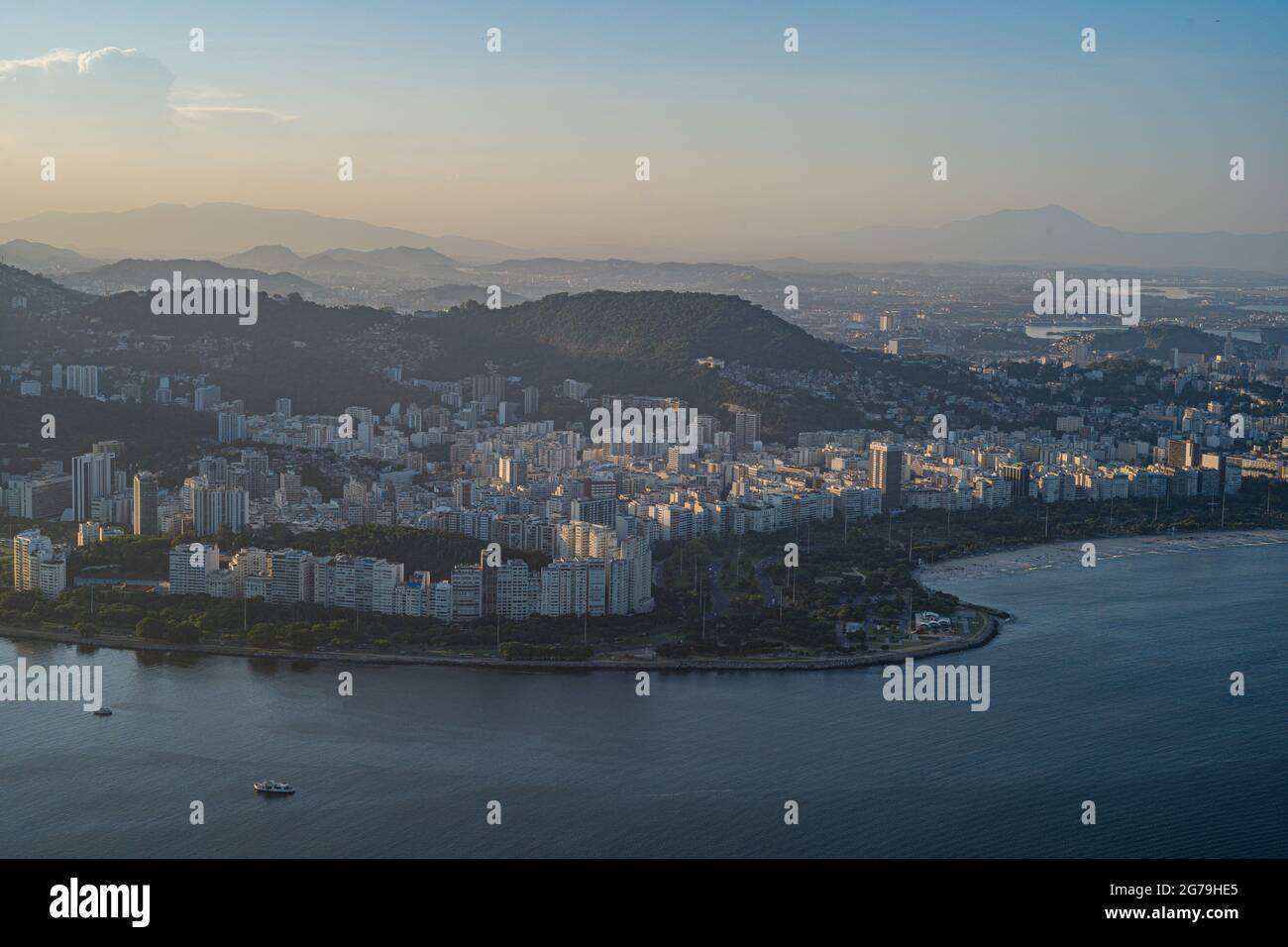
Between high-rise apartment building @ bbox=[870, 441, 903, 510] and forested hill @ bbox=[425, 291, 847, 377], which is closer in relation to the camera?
high-rise apartment building @ bbox=[870, 441, 903, 510]

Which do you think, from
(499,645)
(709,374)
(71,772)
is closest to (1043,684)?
(499,645)

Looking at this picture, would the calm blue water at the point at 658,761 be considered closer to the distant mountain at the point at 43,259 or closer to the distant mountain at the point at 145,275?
the distant mountain at the point at 145,275

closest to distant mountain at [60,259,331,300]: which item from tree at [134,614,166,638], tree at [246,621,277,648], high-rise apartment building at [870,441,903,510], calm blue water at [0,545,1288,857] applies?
high-rise apartment building at [870,441,903,510]

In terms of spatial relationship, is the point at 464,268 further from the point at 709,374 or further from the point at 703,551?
the point at 703,551

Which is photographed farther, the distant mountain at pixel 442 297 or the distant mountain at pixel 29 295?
→ the distant mountain at pixel 442 297

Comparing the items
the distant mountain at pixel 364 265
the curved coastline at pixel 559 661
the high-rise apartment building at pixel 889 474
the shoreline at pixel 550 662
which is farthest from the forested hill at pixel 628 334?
the shoreline at pixel 550 662

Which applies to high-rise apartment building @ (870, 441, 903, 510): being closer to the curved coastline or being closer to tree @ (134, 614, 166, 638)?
the curved coastline

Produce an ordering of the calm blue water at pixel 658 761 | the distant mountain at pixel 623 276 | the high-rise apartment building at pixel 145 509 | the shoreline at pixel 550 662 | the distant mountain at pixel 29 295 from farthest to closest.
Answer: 1. the distant mountain at pixel 623 276
2. the distant mountain at pixel 29 295
3. the high-rise apartment building at pixel 145 509
4. the shoreline at pixel 550 662
5. the calm blue water at pixel 658 761
